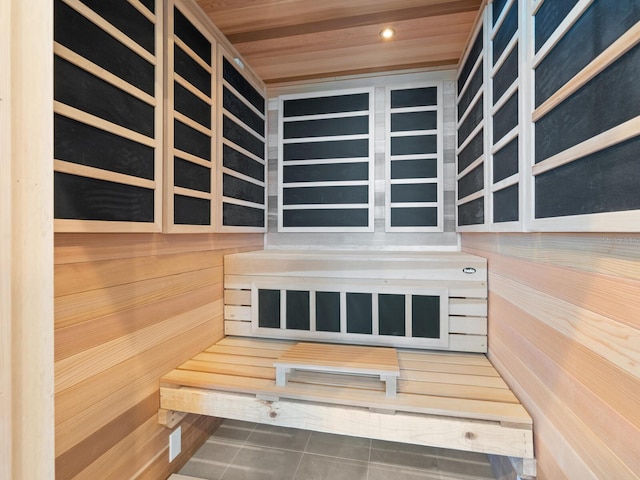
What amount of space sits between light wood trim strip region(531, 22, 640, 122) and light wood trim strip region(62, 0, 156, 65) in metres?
1.31

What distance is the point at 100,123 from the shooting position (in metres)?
0.88

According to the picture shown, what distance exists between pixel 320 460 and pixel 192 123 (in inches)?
67.1

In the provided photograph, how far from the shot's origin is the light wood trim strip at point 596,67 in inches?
20.1

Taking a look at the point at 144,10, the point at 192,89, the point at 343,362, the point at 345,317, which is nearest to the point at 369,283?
the point at 345,317

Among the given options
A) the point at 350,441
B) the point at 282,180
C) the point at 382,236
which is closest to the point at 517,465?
the point at 350,441

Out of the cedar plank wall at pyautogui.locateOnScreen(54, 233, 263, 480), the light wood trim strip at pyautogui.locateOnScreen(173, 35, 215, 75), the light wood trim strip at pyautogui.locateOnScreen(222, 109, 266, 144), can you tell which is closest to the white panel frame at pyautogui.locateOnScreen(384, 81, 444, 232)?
the light wood trim strip at pyautogui.locateOnScreen(222, 109, 266, 144)

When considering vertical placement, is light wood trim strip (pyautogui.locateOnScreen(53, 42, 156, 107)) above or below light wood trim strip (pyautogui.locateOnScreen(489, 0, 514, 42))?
below

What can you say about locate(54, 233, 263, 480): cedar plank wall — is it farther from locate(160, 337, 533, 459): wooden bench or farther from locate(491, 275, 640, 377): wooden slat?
locate(491, 275, 640, 377): wooden slat

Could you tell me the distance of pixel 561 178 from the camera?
738 millimetres

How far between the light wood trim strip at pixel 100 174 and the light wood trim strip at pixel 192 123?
1.07ft

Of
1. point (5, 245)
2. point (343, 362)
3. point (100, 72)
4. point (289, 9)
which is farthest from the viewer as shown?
point (289, 9)

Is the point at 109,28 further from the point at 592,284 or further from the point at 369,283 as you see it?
the point at 592,284

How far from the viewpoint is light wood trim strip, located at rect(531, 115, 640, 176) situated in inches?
20.3

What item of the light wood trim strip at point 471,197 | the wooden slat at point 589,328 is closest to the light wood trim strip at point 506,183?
the light wood trim strip at point 471,197
